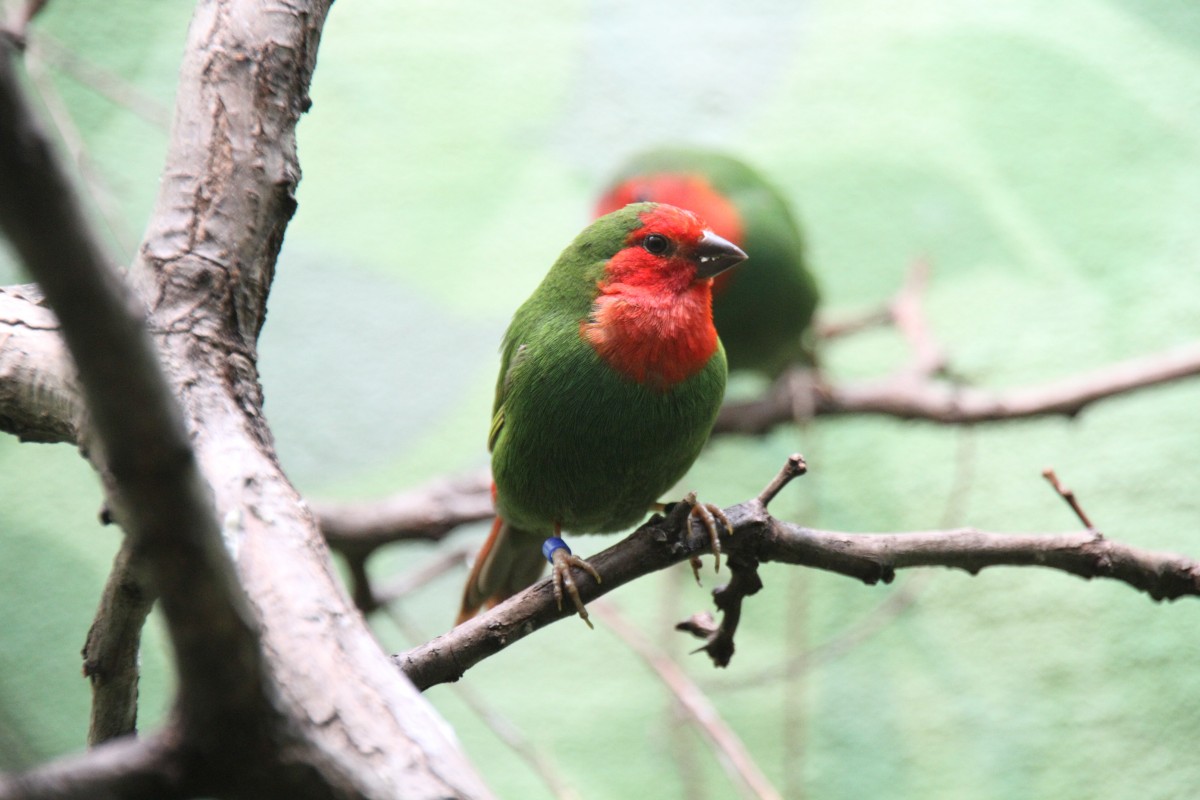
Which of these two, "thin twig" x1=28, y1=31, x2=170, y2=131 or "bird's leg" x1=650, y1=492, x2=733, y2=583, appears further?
"thin twig" x1=28, y1=31, x2=170, y2=131

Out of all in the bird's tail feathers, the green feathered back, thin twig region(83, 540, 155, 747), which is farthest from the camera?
the bird's tail feathers

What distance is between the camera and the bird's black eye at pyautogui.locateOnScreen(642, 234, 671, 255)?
151 centimetres

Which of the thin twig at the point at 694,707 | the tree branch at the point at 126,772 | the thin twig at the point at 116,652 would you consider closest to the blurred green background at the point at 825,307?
the thin twig at the point at 694,707

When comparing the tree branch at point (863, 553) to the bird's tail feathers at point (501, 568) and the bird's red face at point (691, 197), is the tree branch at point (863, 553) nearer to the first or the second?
the bird's tail feathers at point (501, 568)

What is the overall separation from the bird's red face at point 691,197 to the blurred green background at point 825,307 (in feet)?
1.94

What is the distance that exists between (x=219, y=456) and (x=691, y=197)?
1.68m

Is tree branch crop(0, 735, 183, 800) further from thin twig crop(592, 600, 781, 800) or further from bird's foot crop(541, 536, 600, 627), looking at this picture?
thin twig crop(592, 600, 781, 800)

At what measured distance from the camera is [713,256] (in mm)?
1528

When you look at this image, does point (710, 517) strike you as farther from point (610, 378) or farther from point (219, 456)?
point (219, 456)

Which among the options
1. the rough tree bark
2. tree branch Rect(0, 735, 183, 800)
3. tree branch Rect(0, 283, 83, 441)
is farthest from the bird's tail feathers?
tree branch Rect(0, 735, 183, 800)

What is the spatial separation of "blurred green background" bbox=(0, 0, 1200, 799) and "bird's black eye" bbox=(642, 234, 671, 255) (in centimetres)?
145

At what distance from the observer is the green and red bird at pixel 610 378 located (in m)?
1.41

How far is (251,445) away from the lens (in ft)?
3.86

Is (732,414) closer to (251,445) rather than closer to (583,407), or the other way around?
(583,407)
